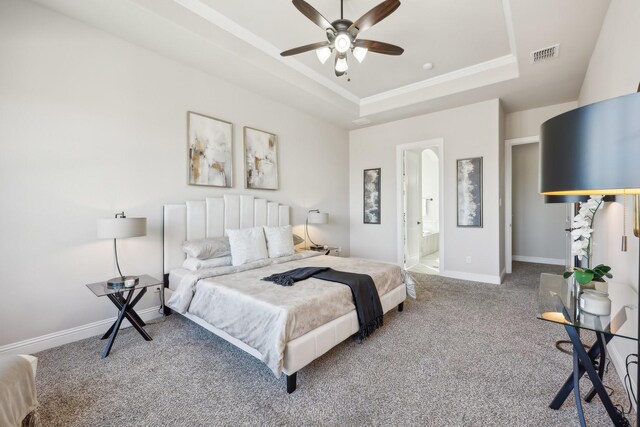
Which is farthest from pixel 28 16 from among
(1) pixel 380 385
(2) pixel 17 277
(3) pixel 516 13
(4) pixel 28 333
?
(3) pixel 516 13

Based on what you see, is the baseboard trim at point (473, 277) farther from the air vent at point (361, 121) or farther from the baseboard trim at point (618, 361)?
the air vent at point (361, 121)

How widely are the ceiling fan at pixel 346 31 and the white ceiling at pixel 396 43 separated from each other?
52 centimetres

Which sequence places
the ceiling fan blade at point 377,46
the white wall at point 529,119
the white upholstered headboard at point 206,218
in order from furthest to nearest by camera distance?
1. the white wall at point 529,119
2. the white upholstered headboard at point 206,218
3. the ceiling fan blade at point 377,46

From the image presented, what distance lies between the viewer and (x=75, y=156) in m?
2.69

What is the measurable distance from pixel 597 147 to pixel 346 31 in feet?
7.57

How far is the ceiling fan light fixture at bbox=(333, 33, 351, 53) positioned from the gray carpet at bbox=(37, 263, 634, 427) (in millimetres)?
2755

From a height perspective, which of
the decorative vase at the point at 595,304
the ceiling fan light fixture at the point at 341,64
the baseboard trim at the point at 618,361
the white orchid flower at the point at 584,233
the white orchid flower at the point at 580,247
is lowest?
the baseboard trim at the point at 618,361

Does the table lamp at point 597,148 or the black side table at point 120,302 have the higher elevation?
the table lamp at point 597,148

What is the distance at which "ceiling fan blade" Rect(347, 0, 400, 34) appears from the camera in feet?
7.06

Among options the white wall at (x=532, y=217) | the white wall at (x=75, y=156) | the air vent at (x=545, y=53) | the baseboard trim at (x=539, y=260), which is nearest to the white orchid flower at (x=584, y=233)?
the air vent at (x=545, y=53)

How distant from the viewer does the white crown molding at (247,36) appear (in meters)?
2.82

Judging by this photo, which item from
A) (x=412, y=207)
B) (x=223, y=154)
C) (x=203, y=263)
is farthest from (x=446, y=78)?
(x=203, y=263)

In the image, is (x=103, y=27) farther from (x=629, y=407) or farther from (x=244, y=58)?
(x=629, y=407)

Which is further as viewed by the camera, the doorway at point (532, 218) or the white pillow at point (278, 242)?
the doorway at point (532, 218)
